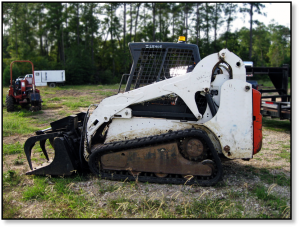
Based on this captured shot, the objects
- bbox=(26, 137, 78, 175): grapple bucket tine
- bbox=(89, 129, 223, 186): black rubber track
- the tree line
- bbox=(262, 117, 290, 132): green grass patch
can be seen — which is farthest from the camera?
the tree line

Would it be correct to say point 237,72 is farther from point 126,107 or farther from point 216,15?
point 216,15

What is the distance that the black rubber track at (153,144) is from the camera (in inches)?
175

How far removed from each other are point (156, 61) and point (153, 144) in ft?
5.16

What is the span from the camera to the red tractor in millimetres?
12853

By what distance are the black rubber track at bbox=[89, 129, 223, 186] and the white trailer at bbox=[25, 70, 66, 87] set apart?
26.6m

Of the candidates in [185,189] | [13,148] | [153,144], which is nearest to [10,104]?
[13,148]

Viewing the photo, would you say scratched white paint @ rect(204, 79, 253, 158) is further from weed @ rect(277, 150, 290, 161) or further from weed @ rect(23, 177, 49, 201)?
weed @ rect(23, 177, 49, 201)

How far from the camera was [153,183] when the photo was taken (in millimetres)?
4660

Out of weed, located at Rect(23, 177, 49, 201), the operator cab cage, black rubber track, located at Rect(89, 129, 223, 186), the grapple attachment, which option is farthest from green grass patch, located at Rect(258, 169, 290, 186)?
weed, located at Rect(23, 177, 49, 201)

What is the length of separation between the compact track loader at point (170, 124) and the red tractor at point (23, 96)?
8.60 m

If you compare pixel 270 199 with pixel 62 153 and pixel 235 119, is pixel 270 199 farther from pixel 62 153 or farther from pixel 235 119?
pixel 62 153

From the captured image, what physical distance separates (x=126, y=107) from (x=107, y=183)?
1361mm

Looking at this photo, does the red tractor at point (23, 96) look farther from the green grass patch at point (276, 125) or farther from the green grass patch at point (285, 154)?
the green grass patch at point (285, 154)
